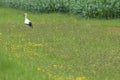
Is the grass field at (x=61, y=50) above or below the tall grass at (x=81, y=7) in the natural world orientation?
above

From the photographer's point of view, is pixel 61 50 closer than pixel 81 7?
Yes

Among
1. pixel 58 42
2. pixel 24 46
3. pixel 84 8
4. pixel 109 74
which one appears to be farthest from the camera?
→ pixel 84 8

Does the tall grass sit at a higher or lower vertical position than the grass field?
lower

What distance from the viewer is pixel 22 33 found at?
18438 mm

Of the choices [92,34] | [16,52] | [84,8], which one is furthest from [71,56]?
[84,8]

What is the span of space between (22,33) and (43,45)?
3.03 meters

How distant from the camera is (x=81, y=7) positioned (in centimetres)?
2580

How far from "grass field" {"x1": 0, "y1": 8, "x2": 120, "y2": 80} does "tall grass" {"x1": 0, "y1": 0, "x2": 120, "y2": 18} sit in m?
1.27

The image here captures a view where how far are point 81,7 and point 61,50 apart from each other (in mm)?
11376

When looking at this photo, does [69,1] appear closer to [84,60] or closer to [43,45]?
[43,45]

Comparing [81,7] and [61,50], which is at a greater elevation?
[61,50]

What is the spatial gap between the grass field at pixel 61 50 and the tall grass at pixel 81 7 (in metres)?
1.27

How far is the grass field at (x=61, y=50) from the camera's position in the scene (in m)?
10.7

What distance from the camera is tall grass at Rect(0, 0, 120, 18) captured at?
24766 millimetres
